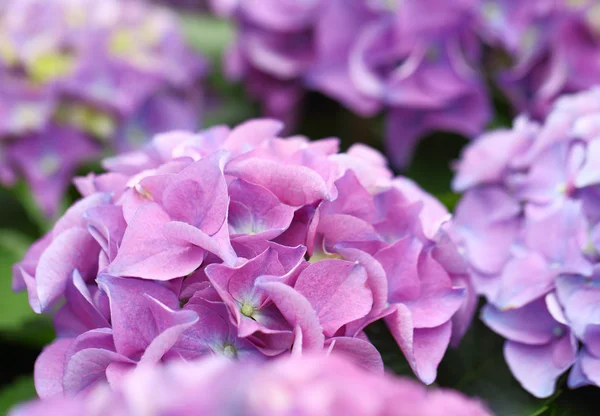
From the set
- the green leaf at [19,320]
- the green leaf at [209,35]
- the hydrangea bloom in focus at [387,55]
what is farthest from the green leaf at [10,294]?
the green leaf at [209,35]

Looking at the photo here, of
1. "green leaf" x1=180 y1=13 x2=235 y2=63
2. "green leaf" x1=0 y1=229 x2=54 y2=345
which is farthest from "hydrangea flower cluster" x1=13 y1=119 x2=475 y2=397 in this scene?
"green leaf" x1=180 y1=13 x2=235 y2=63

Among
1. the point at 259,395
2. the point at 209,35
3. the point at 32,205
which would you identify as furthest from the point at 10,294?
the point at 209,35

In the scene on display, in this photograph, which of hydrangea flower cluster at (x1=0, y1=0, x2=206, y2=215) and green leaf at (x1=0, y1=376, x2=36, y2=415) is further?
hydrangea flower cluster at (x1=0, y1=0, x2=206, y2=215)

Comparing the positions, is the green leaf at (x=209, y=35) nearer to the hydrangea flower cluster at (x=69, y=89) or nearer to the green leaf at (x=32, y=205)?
the hydrangea flower cluster at (x=69, y=89)

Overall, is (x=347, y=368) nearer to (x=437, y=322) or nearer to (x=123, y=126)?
(x=437, y=322)

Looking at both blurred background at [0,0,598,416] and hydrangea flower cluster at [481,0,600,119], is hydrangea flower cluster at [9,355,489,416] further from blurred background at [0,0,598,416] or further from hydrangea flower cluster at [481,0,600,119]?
hydrangea flower cluster at [481,0,600,119]

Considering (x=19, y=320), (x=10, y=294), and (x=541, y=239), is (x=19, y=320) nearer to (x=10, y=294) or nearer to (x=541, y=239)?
(x=10, y=294)
